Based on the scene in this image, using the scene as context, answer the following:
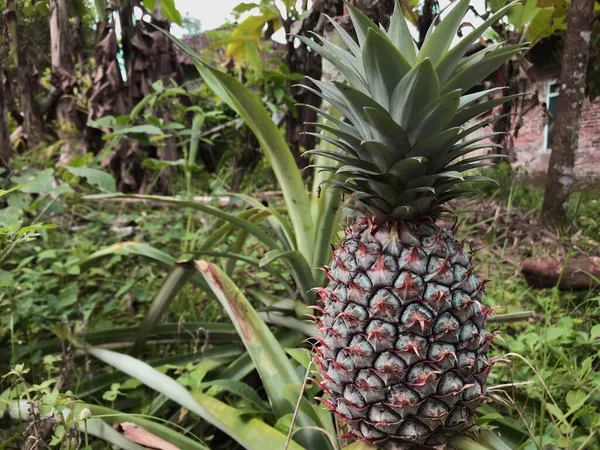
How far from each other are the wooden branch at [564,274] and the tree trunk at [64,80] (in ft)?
10.5

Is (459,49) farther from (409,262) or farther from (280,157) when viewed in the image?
(280,157)

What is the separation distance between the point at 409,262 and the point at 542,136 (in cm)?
844

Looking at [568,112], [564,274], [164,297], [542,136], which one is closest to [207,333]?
[164,297]

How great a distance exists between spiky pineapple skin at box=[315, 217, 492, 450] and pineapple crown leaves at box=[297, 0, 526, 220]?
0.26 feet

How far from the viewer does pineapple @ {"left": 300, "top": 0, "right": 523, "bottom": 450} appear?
34.6 inches

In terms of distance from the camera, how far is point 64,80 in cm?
349

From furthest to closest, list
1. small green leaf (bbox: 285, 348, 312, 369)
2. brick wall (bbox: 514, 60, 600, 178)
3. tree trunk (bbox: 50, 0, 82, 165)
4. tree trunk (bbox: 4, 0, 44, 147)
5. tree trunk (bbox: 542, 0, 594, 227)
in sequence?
brick wall (bbox: 514, 60, 600, 178)
tree trunk (bbox: 50, 0, 82, 165)
tree trunk (bbox: 542, 0, 594, 227)
tree trunk (bbox: 4, 0, 44, 147)
small green leaf (bbox: 285, 348, 312, 369)

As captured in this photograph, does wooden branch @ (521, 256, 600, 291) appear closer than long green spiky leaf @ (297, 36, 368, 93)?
No

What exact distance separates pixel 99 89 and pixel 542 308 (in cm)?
295

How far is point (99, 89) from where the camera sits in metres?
3.01

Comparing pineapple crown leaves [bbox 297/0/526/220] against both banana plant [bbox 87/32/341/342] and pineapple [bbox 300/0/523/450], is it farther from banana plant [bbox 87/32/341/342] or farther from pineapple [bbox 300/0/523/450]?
banana plant [bbox 87/32/341/342]

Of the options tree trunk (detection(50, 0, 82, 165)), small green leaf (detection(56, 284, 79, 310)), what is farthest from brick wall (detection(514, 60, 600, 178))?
tree trunk (detection(50, 0, 82, 165))

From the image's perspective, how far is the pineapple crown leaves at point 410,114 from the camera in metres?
0.86

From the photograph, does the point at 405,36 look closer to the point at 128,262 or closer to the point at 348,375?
the point at 348,375
